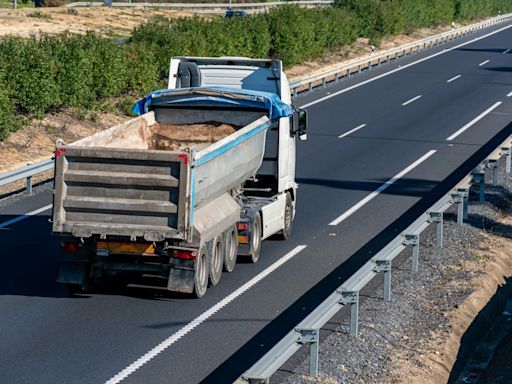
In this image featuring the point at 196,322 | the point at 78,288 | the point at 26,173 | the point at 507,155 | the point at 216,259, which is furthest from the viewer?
the point at 507,155

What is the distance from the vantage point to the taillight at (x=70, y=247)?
15558mm

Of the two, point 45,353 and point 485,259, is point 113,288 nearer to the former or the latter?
point 45,353

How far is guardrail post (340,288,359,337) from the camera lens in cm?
1415

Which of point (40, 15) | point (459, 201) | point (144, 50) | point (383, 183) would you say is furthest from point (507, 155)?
point (40, 15)

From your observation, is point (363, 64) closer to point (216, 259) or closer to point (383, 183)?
point (383, 183)

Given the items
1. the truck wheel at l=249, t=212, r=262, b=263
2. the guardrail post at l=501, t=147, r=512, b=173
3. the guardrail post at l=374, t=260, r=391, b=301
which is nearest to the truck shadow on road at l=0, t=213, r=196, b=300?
the truck wheel at l=249, t=212, r=262, b=263

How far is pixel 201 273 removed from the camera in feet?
52.4

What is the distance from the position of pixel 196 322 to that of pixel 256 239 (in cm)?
366

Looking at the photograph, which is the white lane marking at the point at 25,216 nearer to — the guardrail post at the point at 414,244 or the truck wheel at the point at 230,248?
the truck wheel at the point at 230,248

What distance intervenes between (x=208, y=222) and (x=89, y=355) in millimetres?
3131

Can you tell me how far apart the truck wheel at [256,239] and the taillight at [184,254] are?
9.57 feet

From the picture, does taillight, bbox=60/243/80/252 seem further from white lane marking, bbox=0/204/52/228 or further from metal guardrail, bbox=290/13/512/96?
metal guardrail, bbox=290/13/512/96

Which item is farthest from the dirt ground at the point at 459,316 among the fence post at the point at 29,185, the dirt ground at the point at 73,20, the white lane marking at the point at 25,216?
the dirt ground at the point at 73,20

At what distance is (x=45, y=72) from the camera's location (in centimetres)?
3083
